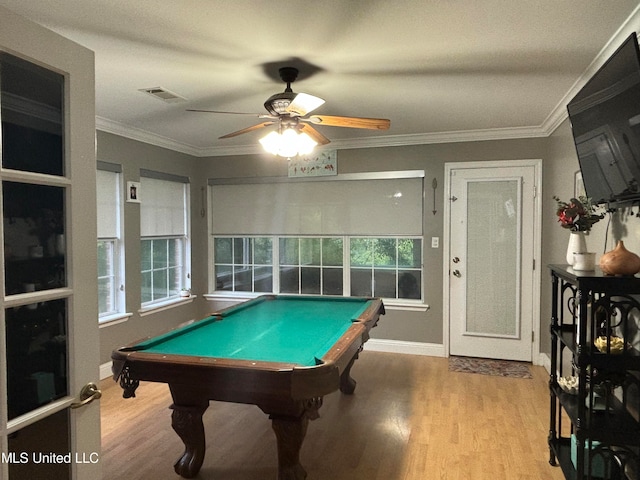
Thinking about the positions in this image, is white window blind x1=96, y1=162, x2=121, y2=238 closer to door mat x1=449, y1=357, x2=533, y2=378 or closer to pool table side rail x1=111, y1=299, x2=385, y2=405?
pool table side rail x1=111, y1=299, x2=385, y2=405

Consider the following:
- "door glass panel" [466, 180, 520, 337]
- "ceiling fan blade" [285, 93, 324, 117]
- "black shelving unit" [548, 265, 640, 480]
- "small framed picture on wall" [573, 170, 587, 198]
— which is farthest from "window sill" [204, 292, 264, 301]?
"black shelving unit" [548, 265, 640, 480]

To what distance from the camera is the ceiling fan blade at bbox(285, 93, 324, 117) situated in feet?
7.78

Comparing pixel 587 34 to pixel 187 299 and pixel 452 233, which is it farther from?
pixel 187 299

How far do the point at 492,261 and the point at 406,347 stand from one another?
4.32 feet

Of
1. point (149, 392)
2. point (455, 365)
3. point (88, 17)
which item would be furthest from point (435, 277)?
point (88, 17)

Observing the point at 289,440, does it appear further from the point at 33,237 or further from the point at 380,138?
the point at 380,138

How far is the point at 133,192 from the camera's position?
427 cm

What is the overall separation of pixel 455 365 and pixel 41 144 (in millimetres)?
4115

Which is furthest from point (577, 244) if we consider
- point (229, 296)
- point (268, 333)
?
point (229, 296)

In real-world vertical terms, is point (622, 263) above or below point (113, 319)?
above

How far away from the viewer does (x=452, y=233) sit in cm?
452

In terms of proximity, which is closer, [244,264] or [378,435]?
[378,435]

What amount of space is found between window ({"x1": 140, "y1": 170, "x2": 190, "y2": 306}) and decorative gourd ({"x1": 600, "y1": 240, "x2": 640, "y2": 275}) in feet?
13.4

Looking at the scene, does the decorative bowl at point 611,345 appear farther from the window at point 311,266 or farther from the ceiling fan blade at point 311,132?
the window at point 311,266
